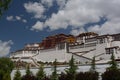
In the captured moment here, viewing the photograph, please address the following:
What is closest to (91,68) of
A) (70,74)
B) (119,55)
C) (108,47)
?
(70,74)

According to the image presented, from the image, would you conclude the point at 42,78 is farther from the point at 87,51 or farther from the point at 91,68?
the point at 87,51

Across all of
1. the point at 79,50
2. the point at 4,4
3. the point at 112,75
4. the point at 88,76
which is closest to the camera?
the point at 4,4

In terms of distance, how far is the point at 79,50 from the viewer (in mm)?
77000

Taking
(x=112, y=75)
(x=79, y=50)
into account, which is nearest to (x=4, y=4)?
(x=112, y=75)

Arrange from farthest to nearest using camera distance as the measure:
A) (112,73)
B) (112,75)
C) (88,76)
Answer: (88,76) → (112,73) → (112,75)

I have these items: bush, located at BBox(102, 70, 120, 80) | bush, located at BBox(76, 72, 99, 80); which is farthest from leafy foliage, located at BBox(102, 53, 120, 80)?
bush, located at BBox(76, 72, 99, 80)

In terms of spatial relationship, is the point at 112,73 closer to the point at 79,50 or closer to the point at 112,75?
the point at 112,75

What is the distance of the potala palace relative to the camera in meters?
63.5

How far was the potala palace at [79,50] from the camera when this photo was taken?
63.5 meters

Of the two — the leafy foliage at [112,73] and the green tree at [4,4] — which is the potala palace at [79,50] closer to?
the leafy foliage at [112,73]

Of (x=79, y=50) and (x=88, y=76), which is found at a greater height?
(x=79, y=50)

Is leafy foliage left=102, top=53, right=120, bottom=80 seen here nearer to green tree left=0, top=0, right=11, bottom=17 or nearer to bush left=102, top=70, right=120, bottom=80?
bush left=102, top=70, right=120, bottom=80

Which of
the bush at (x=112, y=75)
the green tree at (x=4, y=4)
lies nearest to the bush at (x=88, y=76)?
the bush at (x=112, y=75)

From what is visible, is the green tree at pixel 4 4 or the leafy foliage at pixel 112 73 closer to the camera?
the green tree at pixel 4 4
